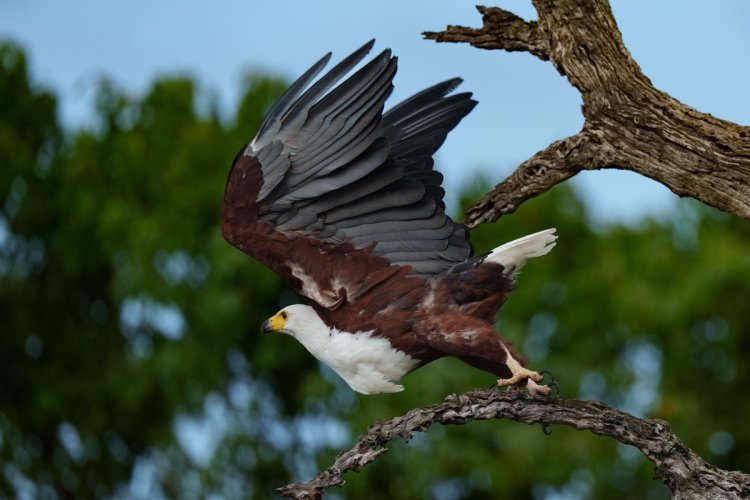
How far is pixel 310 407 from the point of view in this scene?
15812mm

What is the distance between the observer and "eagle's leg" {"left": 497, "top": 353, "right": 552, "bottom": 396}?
5.78m

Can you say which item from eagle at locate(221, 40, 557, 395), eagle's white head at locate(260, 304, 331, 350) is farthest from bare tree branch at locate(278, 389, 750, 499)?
eagle's white head at locate(260, 304, 331, 350)

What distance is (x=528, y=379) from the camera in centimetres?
582

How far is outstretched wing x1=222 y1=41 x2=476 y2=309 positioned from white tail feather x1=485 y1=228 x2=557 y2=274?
1.15 ft

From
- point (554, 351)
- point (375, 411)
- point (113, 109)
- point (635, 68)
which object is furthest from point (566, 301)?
point (635, 68)

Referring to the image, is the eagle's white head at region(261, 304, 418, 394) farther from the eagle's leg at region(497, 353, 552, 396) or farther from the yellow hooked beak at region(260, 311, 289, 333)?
the eagle's leg at region(497, 353, 552, 396)

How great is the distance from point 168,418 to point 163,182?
3369mm

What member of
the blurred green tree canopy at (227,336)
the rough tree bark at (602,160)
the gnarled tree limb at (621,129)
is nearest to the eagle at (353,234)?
the rough tree bark at (602,160)

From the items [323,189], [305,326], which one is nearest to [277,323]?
[305,326]

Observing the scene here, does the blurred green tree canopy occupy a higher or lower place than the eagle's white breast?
higher

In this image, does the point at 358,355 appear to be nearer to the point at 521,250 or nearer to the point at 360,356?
the point at 360,356

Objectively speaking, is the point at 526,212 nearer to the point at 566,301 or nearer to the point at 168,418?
the point at 566,301

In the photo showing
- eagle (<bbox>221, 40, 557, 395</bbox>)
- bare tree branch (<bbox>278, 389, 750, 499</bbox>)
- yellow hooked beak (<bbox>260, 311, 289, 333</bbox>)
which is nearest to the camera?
bare tree branch (<bbox>278, 389, 750, 499</bbox>)

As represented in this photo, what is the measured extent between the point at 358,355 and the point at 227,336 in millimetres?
10254
